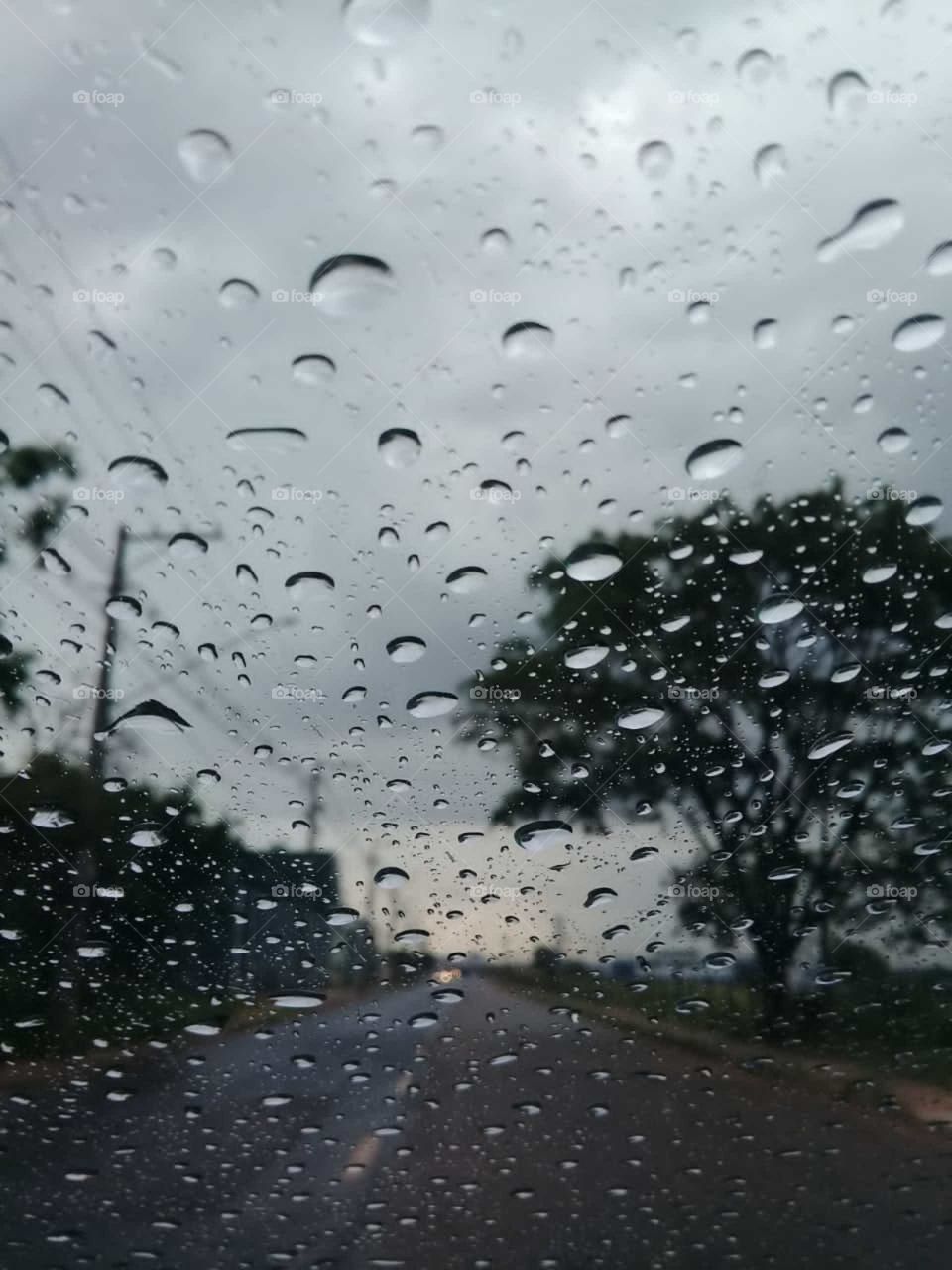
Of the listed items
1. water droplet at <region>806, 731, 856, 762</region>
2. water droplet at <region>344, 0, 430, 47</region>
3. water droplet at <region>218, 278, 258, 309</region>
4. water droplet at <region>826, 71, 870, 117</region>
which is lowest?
water droplet at <region>806, 731, 856, 762</region>

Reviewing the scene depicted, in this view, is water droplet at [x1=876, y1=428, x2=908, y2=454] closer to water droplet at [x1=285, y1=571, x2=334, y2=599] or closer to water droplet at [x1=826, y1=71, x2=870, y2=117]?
water droplet at [x1=826, y1=71, x2=870, y2=117]

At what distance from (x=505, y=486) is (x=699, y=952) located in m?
1.10

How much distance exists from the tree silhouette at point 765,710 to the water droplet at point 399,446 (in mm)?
395

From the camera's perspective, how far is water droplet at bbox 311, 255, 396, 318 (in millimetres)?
2145

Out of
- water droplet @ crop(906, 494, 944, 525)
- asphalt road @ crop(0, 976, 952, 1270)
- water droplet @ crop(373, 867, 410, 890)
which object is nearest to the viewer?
asphalt road @ crop(0, 976, 952, 1270)

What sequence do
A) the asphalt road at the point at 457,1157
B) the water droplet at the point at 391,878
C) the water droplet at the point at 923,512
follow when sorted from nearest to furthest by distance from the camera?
1. the asphalt road at the point at 457,1157
2. the water droplet at the point at 391,878
3. the water droplet at the point at 923,512

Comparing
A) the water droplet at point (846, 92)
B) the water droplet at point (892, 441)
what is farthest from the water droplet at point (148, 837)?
the water droplet at point (846, 92)

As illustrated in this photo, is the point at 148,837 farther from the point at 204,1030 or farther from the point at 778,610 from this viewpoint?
the point at 778,610

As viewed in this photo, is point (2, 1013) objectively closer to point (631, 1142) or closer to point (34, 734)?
point (34, 734)

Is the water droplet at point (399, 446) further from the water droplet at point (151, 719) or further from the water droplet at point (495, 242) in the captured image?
the water droplet at point (151, 719)

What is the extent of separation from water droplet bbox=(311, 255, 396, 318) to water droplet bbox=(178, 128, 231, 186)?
36cm

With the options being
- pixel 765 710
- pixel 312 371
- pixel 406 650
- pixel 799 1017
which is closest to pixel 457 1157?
pixel 799 1017

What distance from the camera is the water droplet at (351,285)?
7.04ft

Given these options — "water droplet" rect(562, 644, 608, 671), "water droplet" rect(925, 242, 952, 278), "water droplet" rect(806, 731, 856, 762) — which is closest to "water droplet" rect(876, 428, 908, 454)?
"water droplet" rect(925, 242, 952, 278)
